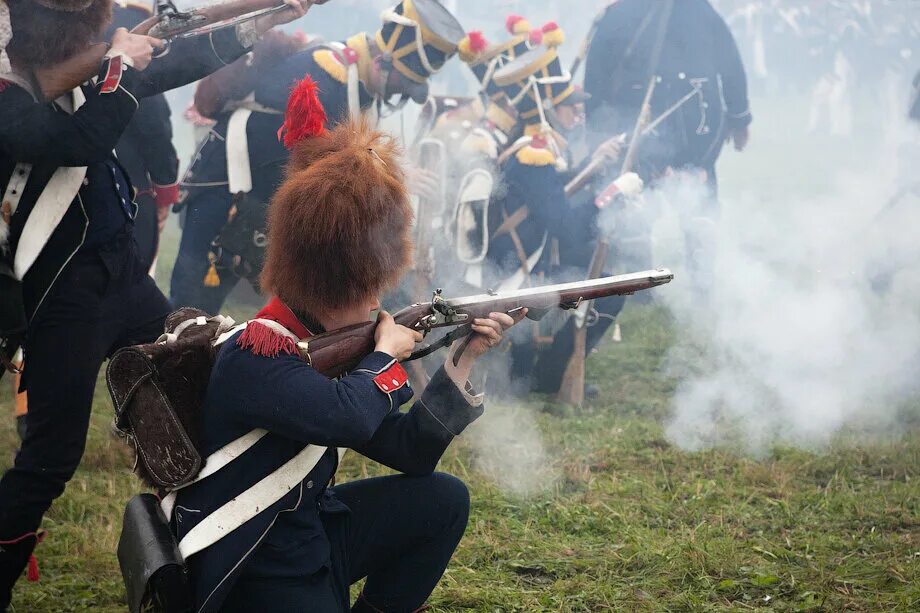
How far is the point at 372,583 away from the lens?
275 centimetres

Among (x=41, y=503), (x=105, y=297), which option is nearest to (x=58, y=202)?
(x=105, y=297)

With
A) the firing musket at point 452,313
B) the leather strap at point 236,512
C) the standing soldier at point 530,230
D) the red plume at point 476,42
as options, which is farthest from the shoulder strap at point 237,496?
the red plume at point 476,42

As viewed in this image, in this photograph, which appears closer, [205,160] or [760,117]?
[205,160]

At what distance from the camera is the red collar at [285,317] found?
7.96ft

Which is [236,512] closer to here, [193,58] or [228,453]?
[228,453]

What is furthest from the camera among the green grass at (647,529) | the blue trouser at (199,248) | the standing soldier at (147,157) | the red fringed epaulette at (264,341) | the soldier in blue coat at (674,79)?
the soldier in blue coat at (674,79)

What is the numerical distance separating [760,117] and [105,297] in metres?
10.5

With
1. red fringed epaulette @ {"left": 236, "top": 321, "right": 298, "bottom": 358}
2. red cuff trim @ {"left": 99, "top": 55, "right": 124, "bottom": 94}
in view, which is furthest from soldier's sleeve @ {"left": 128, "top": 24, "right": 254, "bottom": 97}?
red fringed epaulette @ {"left": 236, "top": 321, "right": 298, "bottom": 358}

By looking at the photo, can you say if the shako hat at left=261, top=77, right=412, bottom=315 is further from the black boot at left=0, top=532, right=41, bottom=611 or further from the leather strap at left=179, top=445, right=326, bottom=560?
the black boot at left=0, top=532, right=41, bottom=611

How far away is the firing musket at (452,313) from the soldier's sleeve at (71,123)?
1151mm

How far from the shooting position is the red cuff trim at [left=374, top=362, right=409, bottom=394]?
7.66 feet

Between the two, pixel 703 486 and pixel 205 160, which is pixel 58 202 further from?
pixel 703 486

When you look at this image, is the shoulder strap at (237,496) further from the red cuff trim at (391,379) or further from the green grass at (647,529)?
the green grass at (647,529)

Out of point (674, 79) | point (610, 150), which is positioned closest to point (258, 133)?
→ point (610, 150)
